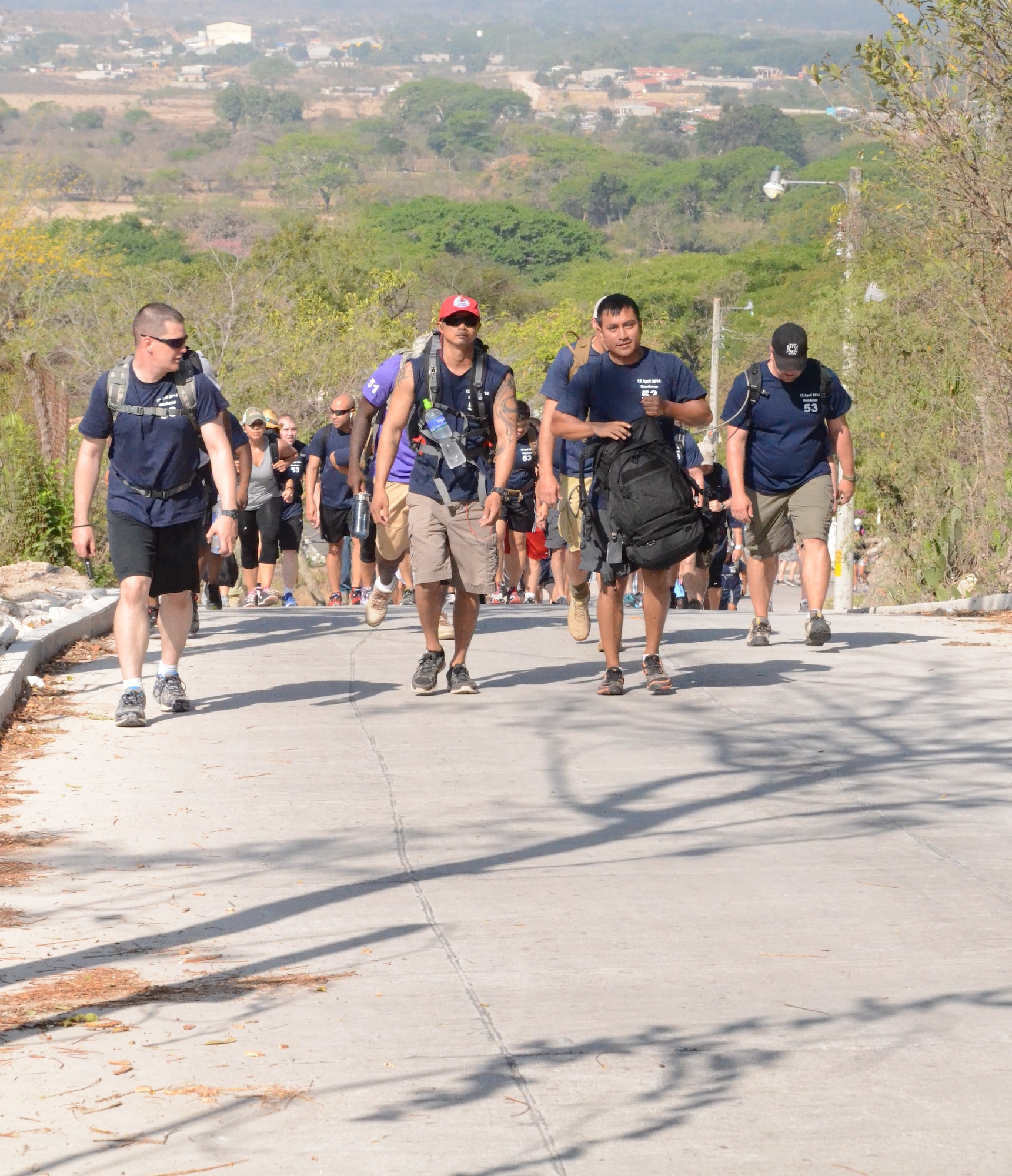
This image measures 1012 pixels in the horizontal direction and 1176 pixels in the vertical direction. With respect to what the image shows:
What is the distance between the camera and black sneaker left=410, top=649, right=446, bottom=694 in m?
9.36

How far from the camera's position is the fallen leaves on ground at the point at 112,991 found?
447cm

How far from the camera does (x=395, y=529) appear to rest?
1099 centimetres

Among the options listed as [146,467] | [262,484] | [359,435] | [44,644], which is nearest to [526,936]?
[146,467]

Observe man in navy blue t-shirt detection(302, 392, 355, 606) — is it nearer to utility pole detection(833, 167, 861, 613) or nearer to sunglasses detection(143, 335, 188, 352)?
sunglasses detection(143, 335, 188, 352)

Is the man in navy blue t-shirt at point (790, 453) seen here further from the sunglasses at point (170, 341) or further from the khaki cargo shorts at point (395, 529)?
the sunglasses at point (170, 341)

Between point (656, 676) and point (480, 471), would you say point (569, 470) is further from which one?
point (656, 676)

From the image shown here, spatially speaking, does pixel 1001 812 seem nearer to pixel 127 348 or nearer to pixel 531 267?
pixel 127 348

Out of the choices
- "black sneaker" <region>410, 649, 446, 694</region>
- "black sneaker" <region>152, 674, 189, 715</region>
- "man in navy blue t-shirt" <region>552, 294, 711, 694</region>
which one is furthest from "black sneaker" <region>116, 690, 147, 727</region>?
"man in navy blue t-shirt" <region>552, 294, 711, 694</region>

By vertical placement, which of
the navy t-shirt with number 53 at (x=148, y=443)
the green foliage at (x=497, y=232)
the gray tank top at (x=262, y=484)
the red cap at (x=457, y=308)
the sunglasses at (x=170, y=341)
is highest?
the green foliage at (x=497, y=232)

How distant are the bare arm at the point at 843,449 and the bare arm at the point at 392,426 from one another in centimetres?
273

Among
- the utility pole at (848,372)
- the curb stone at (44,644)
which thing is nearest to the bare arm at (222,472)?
the curb stone at (44,644)

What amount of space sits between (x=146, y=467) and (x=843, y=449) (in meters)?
4.24

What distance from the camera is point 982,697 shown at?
9289 mm

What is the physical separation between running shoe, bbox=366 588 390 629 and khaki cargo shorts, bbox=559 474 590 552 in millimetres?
1391
